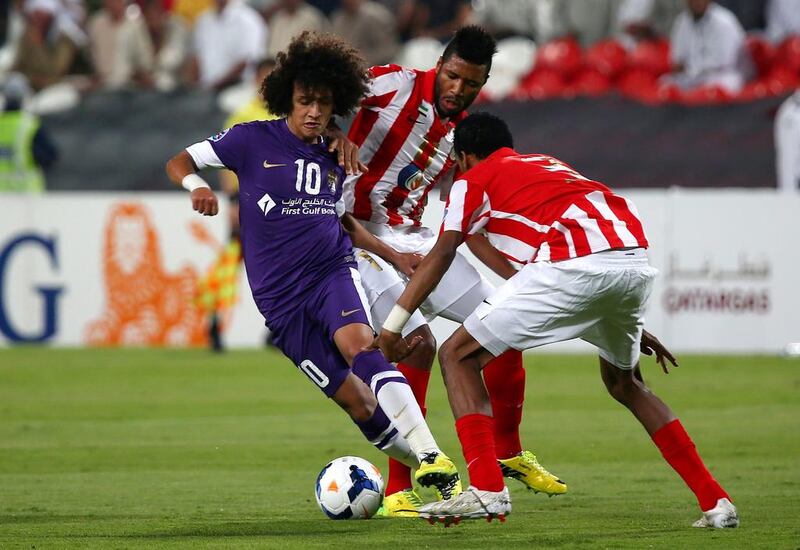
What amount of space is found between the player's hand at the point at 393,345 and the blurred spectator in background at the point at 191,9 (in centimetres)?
1592

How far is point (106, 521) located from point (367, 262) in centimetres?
201

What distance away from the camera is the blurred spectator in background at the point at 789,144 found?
662 inches

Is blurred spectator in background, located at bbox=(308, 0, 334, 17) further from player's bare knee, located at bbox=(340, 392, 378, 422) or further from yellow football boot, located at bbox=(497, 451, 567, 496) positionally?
player's bare knee, located at bbox=(340, 392, 378, 422)

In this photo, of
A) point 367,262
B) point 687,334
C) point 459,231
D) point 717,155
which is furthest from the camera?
point 717,155

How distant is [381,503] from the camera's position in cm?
766

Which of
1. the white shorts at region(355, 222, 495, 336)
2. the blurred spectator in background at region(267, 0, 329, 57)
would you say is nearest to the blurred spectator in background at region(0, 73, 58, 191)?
the blurred spectator in background at region(267, 0, 329, 57)

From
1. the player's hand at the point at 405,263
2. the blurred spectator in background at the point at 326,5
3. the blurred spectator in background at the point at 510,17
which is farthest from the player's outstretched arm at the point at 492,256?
the blurred spectator in background at the point at 326,5

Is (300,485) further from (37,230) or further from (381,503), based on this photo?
(37,230)

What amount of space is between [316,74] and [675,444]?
254 centimetres

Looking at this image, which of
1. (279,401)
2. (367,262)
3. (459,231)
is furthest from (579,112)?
(459,231)

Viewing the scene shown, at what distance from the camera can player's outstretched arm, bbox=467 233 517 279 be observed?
7.82 m

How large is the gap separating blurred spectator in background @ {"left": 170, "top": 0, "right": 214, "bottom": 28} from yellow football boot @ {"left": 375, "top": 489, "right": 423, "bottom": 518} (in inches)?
605

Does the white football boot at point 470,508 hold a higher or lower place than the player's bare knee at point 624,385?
lower

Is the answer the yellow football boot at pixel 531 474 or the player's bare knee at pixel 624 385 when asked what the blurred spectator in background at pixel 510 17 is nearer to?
the yellow football boot at pixel 531 474
